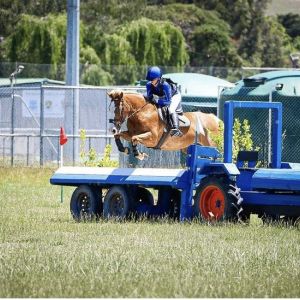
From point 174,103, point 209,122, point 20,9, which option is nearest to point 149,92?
point 174,103

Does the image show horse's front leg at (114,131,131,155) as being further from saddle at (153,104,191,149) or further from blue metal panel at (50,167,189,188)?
blue metal panel at (50,167,189,188)

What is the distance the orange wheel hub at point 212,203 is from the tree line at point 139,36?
1560 inches

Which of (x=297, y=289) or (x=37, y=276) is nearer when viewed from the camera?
(x=297, y=289)

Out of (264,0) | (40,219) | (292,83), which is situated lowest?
(40,219)

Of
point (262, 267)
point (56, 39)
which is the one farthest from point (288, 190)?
point (56, 39)

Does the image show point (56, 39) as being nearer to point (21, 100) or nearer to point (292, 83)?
point (21, 100)

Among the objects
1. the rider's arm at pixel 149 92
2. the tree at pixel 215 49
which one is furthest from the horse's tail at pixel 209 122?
the tree at pixel 215 49

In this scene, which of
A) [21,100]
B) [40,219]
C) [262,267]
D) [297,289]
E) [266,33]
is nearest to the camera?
[297,289]

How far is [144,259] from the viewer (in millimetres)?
13484

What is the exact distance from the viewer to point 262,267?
42.1ft

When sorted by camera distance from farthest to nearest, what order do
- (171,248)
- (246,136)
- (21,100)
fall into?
(21,100)
(246,136)
(171,248)

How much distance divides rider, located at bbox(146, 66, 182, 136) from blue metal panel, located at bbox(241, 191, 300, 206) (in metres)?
3.73

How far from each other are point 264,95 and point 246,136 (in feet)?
22.5

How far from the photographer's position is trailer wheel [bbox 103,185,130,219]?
19656 millimetres
